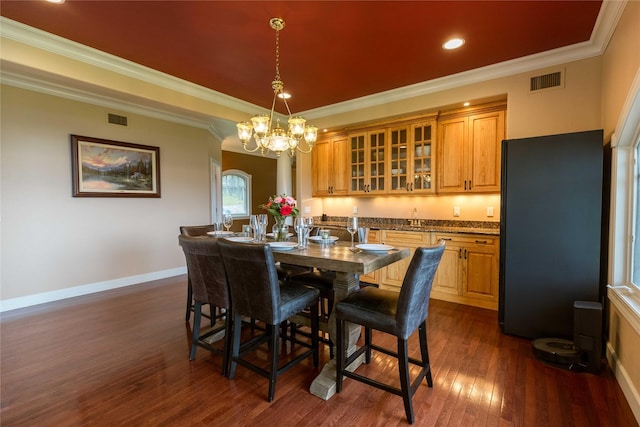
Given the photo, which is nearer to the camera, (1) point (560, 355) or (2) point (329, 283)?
(1) point (560, 355)

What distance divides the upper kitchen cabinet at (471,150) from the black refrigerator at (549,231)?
0.95m

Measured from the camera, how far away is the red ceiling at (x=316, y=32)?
2.34m

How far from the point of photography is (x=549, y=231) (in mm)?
2570

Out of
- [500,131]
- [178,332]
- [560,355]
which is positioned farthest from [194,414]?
[500,131]

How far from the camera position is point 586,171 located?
242 cm

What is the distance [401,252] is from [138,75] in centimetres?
353

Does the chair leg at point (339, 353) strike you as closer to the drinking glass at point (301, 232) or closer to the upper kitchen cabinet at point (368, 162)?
the drinking glass at point (301, 232)

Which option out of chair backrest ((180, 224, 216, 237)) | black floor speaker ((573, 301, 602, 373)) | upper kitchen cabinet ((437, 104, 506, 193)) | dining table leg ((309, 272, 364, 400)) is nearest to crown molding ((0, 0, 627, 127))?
upper kitchen cabinet ((437, 104, 506, 193))

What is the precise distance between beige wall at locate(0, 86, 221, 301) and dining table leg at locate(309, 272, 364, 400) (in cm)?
377

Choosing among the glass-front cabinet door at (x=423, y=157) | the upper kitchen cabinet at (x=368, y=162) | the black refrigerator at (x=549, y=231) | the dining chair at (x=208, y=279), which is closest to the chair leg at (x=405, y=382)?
the dining chair at (x=208, y=279)

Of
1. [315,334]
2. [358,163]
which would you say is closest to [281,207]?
[315,334]

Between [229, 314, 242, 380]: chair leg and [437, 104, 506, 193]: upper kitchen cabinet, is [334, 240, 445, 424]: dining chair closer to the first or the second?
[229, 314, 242, 380]: chair leg

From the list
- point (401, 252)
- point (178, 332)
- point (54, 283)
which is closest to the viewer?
point (401, 252)

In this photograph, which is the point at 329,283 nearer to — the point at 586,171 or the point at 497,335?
the point at 497,335
